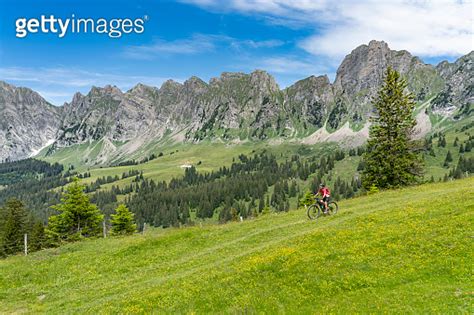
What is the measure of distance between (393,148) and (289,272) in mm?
48859

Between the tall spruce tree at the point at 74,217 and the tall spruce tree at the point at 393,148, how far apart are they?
52.1 m

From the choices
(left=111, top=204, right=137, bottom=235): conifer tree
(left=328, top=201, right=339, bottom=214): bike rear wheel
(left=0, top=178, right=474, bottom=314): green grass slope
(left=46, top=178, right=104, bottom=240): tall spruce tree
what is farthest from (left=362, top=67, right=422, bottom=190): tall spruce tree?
(left=46, top=178, right=104, bottom=240): tall spruce tree

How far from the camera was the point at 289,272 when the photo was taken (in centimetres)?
2480

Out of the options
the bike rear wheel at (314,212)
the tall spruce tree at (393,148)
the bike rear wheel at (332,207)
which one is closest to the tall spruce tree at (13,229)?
the bike rear wheel at (314,212)

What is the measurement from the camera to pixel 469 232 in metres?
24.9

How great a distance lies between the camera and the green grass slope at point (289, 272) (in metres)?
20.5

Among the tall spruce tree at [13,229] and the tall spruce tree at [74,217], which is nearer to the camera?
the tall spruce tree at [74,217]

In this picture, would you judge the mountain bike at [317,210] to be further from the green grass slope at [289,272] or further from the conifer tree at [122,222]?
the conifer tree at [122,222]

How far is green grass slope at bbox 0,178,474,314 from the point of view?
20.5 m

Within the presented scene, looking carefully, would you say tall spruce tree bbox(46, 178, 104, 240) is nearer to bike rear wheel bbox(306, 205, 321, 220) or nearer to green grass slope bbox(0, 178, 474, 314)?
green grass slope bbox(0, 178, 474, 314)

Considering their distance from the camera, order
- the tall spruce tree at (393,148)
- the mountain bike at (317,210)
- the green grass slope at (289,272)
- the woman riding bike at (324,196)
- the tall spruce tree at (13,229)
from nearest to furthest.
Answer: the green grass slope at (289,272), the woman riding bike at (324,196), the mountain bike at (317,210), the tall spruce tree at (393,148), the tall spruce tree at (13,229)

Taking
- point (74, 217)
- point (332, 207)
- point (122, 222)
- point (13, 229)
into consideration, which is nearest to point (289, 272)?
point (332, 207)

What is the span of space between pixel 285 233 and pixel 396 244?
536 inches

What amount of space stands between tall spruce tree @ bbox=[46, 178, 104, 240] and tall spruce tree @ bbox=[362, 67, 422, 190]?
52126 millimetres
